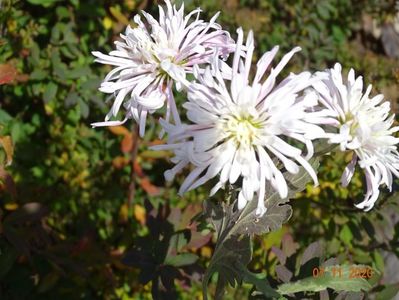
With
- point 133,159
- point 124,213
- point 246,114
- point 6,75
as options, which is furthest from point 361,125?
point 124,213

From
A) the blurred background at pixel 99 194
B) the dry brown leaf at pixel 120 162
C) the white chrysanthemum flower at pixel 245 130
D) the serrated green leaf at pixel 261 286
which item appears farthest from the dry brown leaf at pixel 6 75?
the dry brown leaf at pixel 120 162

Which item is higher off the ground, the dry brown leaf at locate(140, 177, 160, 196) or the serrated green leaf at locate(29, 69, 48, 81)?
the serrated green leaf at locate(29, 69, 48, 81)

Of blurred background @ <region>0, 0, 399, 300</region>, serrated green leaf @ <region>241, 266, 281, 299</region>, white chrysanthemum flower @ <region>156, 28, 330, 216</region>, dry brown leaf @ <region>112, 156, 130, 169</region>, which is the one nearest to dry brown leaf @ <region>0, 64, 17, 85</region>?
blurred background @ <region>0, 0, 399, 300</region>

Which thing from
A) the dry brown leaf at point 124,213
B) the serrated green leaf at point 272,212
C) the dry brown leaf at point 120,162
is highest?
the serrated green leaf at point 272,212

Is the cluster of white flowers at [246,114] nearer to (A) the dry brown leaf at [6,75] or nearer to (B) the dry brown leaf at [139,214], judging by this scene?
(A) the dry brown leaf at [6,75]

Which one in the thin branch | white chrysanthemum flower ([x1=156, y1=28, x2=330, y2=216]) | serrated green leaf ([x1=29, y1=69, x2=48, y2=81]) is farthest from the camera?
the thin branch

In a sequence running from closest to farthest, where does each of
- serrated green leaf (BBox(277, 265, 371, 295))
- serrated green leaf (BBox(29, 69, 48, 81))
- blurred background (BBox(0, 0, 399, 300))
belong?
serrated green leaf (BBox(277, 265, 371, 295)) < blurred background (BBox(0, 0, 399, 300)) < serrated green leaf (BBox(29, 69, 48, 81))

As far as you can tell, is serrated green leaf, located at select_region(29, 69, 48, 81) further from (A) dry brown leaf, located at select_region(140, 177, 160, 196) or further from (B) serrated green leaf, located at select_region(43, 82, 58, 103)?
(A) dry brown leaf, located at select_region(140, 177, 160, 196)
